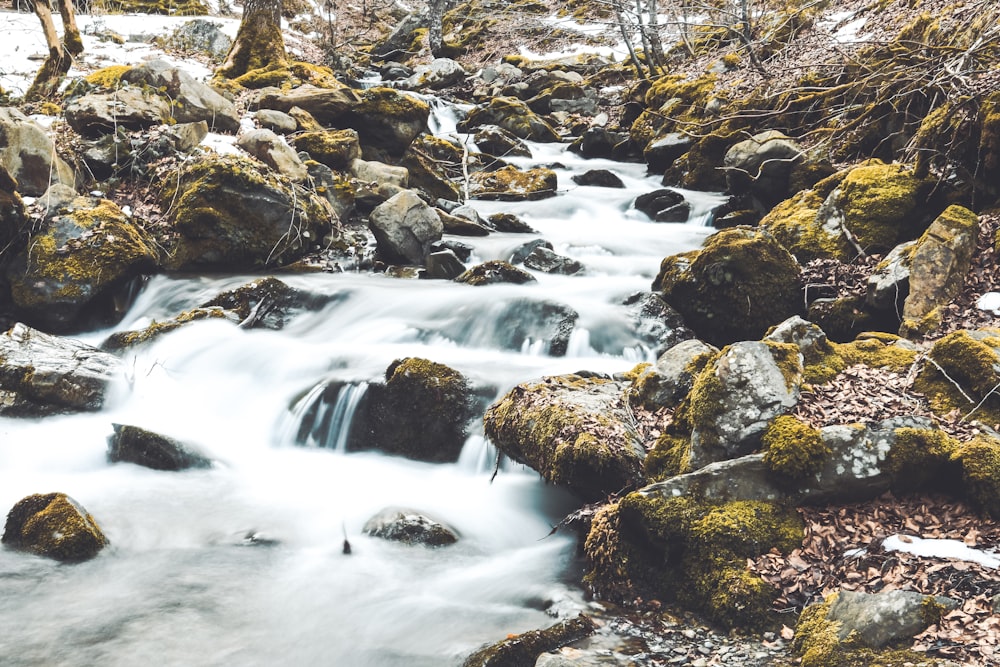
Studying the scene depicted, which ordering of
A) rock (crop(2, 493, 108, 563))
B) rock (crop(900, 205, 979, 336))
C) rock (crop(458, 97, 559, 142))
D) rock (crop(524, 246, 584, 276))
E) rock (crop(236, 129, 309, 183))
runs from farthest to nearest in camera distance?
rock (crop(458, 97, 559, 142))
rock (crop(236, 129, 309, 183))
rock (crop(524, 246, 584, 276))
rock (crop(900, 205, 979, 336))
rock (crop(2, 493, 108, 563))

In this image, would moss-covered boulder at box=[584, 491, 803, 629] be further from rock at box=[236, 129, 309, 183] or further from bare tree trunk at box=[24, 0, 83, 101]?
bare tree trunk at box=[24, 0, 83, 101]

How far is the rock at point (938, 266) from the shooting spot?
6.46 m

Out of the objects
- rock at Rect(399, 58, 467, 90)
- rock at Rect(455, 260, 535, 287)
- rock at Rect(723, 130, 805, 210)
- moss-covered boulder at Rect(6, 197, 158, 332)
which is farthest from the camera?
rock at Rect(399, 58, 467, 90)

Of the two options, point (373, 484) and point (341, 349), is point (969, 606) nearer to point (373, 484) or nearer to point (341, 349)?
point (373, 484)

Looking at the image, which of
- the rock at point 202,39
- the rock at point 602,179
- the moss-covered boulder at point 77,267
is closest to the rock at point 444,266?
the moss-covered boulder at point 77,267

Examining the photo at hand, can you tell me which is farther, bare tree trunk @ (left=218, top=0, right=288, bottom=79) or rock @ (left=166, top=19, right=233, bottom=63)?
rock @ (left=166, top=19, right=233, bottom=63)

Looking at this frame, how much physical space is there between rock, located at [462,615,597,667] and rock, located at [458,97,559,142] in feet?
56.3

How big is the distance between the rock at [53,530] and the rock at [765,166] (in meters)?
10.7

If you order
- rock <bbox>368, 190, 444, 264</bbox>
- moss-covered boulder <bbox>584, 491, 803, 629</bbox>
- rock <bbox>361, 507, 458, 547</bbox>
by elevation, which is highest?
rock <bbox>368, 190, 444, 264</bbox>

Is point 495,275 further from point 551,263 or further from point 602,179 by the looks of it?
point 602,179

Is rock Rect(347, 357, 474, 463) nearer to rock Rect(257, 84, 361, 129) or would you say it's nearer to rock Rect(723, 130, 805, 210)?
rock Rect(723, 130, 805, 210)

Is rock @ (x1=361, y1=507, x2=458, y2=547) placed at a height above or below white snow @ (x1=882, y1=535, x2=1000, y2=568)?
below

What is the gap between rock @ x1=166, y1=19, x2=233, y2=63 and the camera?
19.9m

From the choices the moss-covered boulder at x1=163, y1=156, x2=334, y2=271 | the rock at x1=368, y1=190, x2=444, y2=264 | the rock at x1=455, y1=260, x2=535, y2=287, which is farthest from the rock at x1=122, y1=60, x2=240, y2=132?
the rock at x1=455, y1=260, x2=535, y2=287
